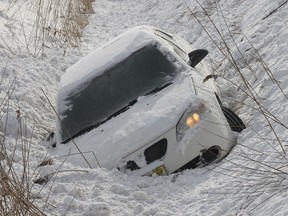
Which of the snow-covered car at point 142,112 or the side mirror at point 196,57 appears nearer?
the snow-covered car at point 142,112

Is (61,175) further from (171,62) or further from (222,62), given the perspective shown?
(222,62)

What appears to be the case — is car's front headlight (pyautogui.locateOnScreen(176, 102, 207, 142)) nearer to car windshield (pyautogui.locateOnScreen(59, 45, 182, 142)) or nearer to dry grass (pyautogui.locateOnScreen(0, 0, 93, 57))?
car windshield (pyautogui.locateOnScreen(59, 45, 182, 142))

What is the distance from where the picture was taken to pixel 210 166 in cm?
518

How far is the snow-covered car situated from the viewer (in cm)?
515

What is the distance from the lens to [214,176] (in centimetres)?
490

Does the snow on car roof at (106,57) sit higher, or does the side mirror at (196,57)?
the snow on car roof at (106,57)

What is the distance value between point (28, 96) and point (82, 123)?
247 centimetres

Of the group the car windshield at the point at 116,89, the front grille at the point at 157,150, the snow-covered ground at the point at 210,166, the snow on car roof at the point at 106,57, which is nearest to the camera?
the snow-covered ground at the point at 210,166

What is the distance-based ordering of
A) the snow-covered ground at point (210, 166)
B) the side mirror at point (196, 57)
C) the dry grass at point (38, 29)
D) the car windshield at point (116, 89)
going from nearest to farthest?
1. the snow-covered ground at point (210, 166)
2. the car windshield at point (116, 89)
3. the side mirror at point (196, 57)
4. the dry grass at point (38, 29)

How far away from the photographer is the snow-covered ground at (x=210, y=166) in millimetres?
4273

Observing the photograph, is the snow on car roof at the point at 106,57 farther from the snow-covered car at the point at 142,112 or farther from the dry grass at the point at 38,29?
the dry grass at the point at 38,29

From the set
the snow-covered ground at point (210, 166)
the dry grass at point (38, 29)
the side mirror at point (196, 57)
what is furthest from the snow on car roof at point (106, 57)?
the dry grass at point (38, 29)

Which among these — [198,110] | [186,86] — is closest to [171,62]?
[186,86]

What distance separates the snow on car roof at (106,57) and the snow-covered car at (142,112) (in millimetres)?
13
